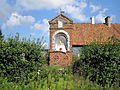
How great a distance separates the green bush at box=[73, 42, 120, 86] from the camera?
905 centimetres

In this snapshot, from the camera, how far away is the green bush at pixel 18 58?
30.8 ft

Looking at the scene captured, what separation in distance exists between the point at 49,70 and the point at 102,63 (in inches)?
120

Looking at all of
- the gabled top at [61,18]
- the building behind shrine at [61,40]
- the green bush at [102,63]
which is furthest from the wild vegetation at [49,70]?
the gabled top at [61,18]

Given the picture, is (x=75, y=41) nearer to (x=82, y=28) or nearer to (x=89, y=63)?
(x=82, y=28)

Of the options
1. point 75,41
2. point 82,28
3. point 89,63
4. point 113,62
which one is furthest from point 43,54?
point 82,28

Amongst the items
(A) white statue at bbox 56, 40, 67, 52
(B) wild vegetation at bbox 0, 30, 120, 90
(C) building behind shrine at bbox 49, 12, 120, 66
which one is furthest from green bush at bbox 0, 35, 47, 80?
(A) white statue at bbox 56, 40, 67, 52

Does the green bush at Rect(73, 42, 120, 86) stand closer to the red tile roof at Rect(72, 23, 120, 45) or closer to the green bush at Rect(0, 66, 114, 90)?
the green bush at Rect(0, 66, 114, 90)

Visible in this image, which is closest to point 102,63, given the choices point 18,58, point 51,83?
point 51,83

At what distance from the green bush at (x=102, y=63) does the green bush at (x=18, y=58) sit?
8.36 feet

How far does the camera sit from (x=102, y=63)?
9.22 metres

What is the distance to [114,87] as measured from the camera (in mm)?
8781

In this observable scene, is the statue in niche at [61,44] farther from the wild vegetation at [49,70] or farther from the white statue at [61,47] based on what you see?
the wild vegetation at [49,70]

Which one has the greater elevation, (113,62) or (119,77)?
(113,62)

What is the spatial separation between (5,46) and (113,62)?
5.81 m
